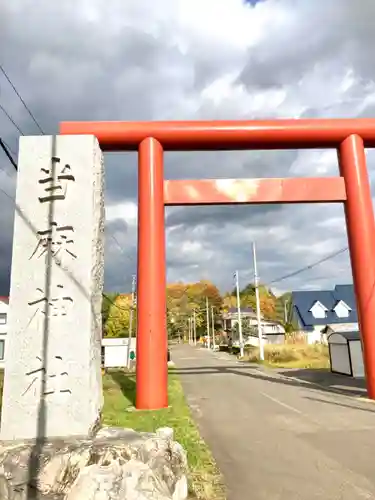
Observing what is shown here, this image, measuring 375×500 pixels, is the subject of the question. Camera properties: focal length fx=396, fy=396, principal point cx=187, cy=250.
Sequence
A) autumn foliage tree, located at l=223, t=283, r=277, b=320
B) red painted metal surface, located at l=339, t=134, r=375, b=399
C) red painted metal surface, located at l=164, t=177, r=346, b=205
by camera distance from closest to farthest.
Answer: red painted metal surface, located at l=339, t=134, r=375, b=399 < red painted metal surface, located at l=164, t=177, r=346, b=205 < autumn foliage tree, located at l=223, t=283, r=277, b=320

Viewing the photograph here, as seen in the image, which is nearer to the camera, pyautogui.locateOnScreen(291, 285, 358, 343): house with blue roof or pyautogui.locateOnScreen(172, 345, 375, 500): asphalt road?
pyautogui.locateOnScreen(172, 345, 375, 500): asphalt road

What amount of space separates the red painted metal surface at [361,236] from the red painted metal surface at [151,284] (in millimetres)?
4828

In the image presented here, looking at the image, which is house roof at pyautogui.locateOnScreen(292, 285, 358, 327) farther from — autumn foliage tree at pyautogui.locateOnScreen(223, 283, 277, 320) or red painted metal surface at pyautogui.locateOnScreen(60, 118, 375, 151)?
red painted metal surface at pyautogui.locateOnScreen(60, 118, 375, 151)

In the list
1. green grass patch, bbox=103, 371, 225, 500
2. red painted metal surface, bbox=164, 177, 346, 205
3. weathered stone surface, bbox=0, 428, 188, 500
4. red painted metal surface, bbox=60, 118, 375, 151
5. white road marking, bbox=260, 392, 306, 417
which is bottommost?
white road marking, bbox=260, 392, 306, 417

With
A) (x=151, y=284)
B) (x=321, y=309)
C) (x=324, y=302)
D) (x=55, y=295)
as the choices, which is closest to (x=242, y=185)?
(x=151, y=284)

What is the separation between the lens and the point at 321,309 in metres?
42.3

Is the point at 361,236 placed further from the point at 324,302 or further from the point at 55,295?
the point at 324,302

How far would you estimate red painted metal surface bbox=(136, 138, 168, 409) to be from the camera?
8734 millimetres

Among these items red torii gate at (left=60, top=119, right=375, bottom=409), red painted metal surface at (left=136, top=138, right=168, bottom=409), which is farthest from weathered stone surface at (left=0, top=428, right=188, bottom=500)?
red torii gate at (left=60, top=119, right=375, bottom=409)

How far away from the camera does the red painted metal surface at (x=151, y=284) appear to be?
8.73m

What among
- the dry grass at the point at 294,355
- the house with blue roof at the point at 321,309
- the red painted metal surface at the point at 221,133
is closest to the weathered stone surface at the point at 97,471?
the red painted metal surface at the point at 221,133

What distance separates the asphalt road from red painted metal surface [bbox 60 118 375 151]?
642cm

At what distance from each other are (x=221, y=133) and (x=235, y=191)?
1.46m

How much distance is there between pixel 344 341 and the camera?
616 inches
